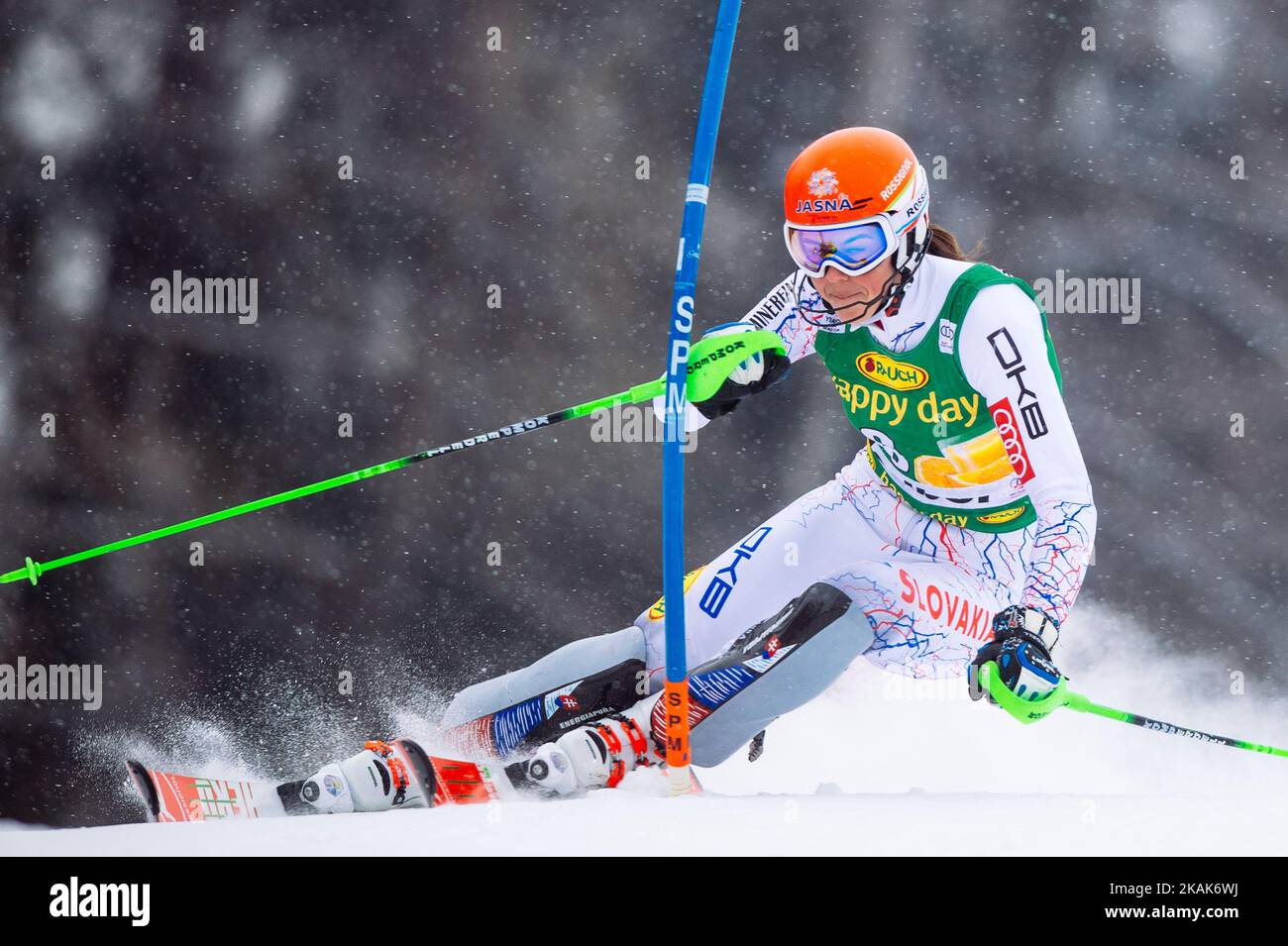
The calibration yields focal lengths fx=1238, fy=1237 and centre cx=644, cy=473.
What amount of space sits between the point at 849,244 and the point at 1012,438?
24.5 inches

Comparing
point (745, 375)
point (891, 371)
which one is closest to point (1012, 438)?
point (891, 371)

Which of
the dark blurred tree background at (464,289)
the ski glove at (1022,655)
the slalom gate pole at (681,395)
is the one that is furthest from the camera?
the dark blurred tree background at (464,289)

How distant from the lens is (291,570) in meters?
6.44

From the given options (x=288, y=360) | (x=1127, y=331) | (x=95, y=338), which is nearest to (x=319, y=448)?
(x=288, y=360)

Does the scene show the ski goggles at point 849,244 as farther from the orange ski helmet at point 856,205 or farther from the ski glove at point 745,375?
the ski glove at point 745,375

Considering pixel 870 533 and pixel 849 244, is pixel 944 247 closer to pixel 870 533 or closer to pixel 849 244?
pixel 849 244

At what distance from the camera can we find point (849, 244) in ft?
10.1

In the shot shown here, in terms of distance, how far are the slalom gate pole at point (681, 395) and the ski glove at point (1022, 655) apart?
2.41ft

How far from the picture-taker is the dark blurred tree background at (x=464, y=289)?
6129 mm

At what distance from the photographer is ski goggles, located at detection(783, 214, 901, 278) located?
306 centimetres

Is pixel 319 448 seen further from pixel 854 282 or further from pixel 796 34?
pixel 854 282

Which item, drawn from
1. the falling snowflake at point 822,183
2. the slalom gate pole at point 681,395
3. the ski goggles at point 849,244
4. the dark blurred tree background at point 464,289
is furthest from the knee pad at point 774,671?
the dark blurred tree background at point 464,289

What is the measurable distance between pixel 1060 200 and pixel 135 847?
531 centimetres

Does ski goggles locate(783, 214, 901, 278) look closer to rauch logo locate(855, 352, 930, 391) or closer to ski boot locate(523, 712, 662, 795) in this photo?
rauch logo locate(855, 352, 930, 391)
